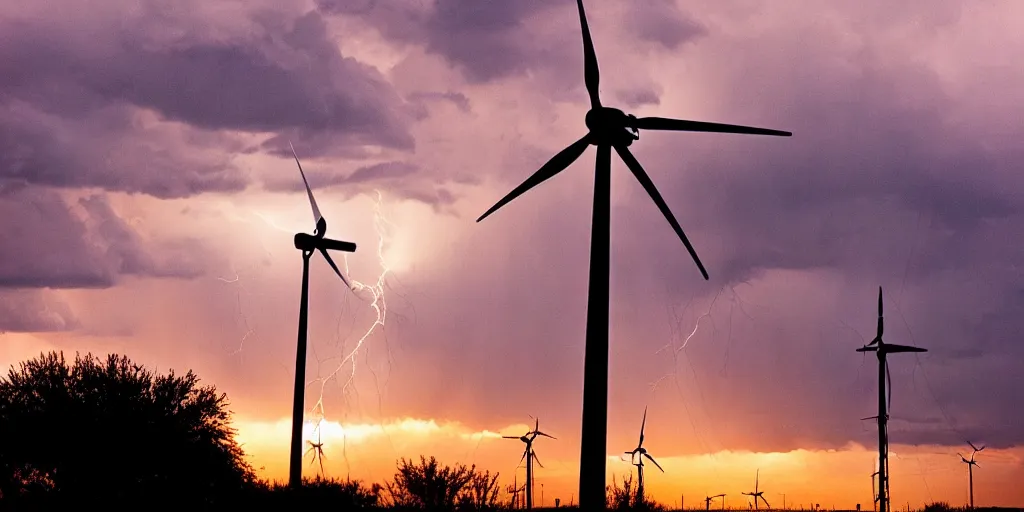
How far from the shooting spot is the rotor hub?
48812 mm

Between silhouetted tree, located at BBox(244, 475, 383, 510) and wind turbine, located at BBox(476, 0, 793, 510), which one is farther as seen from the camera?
silhouetted tree, located at BBox(244, 475, 383, 510)

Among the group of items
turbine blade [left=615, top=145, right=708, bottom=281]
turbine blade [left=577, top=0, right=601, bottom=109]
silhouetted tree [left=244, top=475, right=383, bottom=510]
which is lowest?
silhouetted tree [left=244, top=475, right=383, bottom=510]

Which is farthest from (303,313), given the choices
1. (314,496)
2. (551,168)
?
(551,168)

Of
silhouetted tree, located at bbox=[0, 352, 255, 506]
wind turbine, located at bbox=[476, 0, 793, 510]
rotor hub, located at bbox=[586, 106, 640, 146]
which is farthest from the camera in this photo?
silhouetted tree, located at bbox=[0, 352, 255, 506]

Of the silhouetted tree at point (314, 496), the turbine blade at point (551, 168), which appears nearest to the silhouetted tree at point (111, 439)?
the silhouetted tree at point (314, 496)

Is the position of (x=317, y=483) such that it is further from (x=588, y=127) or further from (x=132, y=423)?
(x=588, y=127)

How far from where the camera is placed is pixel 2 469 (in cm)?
7238

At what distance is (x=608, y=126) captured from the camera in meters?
48.8

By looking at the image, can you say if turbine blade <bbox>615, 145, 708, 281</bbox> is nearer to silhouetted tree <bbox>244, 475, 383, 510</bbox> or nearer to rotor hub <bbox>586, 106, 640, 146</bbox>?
rotor hub <bbox>586, 106, 640, 146</bbox>

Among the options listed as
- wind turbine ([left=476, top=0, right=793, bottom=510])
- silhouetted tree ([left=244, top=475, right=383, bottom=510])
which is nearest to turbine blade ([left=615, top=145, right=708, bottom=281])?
wind turbine ([left=476, top=0, right=793, bottom=510])

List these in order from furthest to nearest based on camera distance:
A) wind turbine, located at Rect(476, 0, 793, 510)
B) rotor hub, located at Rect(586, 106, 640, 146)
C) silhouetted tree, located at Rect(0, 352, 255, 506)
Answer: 1. silhouetted tree, located at Rect(0, 352, 255, 506)
2. rotor hub, located at Rect(586, 106, 640, 146)
3. wind turbine, located at Rect(476, 0, 793, 510)

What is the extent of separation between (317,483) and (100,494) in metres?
15.4

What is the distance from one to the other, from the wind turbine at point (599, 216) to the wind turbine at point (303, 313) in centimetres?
3342

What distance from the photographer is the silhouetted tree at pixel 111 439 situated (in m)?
73.1
